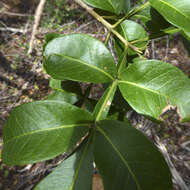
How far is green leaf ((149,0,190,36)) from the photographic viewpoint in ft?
2.16

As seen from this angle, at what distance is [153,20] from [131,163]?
627 millimetres

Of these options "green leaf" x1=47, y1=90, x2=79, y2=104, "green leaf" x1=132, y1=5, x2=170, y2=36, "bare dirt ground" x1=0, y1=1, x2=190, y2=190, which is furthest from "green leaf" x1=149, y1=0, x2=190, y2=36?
"bare dirt ground" x1=0, y1=1, x2=190, y2=190

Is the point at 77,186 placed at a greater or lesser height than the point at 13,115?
lesser

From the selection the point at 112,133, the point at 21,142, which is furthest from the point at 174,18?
the point at 21,142

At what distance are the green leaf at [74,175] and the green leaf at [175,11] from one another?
1.69ft

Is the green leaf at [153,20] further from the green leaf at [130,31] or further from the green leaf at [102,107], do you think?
the green leaf at [102,107]

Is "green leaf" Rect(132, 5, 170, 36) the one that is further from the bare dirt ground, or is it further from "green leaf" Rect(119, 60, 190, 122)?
the bare dirt ground

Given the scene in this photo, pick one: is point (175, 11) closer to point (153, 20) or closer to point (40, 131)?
point (153, 20)

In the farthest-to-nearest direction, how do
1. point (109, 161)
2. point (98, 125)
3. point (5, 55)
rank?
point (5, 55)
point (98, 125)
point (109, 161)

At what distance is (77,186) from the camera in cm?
63

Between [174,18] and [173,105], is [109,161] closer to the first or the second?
[173,105]

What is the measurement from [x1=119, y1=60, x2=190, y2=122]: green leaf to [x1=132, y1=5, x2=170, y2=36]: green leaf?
212 millimetres

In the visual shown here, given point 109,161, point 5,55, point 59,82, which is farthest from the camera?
point 5,55

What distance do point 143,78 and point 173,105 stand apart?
0.14m
